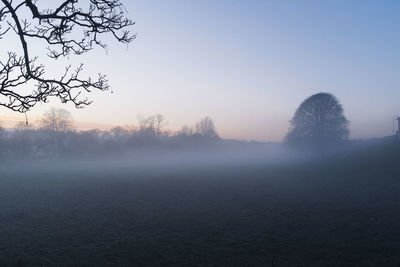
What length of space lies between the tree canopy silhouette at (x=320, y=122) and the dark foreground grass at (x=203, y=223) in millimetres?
17679

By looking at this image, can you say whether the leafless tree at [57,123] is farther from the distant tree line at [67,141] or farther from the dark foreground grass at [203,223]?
the dark foreground grass at [203,223]

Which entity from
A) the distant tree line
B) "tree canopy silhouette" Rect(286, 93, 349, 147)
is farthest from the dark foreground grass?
the distant tree line

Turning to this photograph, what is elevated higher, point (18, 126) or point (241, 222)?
point (18, 126)

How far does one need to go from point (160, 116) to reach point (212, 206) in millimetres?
92630

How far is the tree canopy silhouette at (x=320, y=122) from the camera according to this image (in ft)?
169

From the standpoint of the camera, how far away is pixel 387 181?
1205 inches

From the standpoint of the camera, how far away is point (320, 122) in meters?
52.5

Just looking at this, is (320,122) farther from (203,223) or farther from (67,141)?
(67,141)

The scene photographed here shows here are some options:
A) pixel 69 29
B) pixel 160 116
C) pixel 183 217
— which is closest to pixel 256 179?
pixel 183 217

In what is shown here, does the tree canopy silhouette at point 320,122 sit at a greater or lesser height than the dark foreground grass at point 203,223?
greater

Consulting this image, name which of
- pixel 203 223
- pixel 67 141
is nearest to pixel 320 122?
pixel 203 223

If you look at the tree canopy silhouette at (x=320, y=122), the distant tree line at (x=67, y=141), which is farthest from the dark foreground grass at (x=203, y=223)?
the distant tree line at (x=67, y=141)

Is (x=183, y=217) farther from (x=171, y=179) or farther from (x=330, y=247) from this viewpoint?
(x=171, y=179)

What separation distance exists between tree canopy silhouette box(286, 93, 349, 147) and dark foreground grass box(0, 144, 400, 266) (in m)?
17.7
